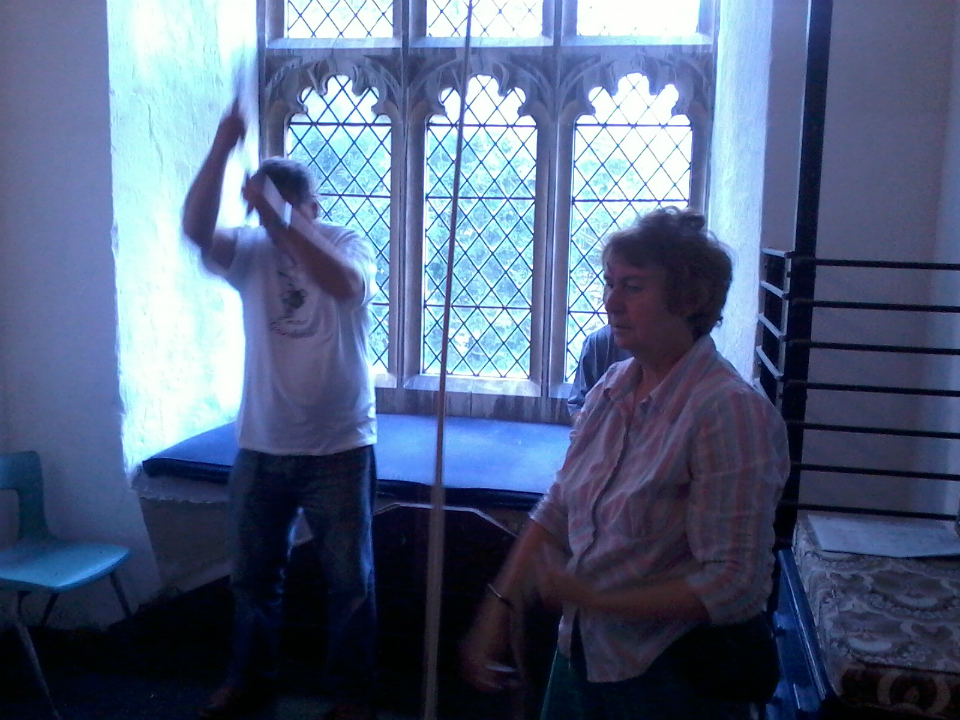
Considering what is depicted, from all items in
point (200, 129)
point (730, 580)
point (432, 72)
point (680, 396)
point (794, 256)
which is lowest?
point (730, 580)

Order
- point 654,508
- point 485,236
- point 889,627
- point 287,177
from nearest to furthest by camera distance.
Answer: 1. point 654,508
2. point 889,627
3. point 287,177
4. point 485,236

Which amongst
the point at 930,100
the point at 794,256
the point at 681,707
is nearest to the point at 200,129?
the point at 794,256

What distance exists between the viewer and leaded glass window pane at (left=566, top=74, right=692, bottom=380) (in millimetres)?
2326

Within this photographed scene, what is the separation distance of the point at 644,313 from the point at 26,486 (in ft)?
5.37

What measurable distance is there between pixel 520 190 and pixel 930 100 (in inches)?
42.0

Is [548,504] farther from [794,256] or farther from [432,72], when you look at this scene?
[432,72]

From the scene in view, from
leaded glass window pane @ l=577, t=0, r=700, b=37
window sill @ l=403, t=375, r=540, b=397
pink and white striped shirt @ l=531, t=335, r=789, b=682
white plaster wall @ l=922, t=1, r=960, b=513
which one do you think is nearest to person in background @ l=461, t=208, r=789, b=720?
pink and white striped shirt @ l=531, t=335, r=789, b=682

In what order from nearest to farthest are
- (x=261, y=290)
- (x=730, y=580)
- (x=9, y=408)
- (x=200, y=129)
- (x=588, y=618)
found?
(x=730, y=580)
(x=588, y=618)
(x=261, y=290)
(x=200, y=129)
(x=9, y=408)

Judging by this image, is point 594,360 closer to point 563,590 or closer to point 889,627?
point 889,627

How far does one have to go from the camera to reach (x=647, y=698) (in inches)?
29.9

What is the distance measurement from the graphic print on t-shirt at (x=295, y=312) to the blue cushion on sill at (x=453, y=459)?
0.48 m

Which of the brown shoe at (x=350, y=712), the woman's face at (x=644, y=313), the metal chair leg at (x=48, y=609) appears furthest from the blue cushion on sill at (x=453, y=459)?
the woman's face at (x=644, y=313)

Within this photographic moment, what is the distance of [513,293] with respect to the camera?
7.98 ft

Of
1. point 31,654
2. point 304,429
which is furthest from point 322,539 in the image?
point 31,654
